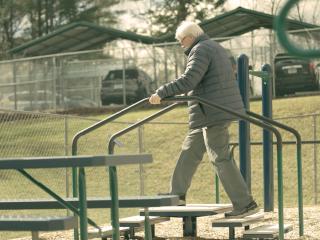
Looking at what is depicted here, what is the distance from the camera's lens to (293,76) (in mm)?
30172

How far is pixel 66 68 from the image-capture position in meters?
34.5

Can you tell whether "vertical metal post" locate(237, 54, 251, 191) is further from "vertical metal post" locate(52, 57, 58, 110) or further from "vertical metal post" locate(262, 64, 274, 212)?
"vertical metal post" locate(52, 57, 58, 110)

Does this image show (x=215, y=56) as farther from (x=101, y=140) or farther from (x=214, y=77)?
(x=101, y=140)

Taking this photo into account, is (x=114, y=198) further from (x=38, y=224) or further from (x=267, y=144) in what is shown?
(x=267, y=144)

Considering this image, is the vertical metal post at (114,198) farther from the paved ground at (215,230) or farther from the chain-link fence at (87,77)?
the chain-link fence at (87,77)

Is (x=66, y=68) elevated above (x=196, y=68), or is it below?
above

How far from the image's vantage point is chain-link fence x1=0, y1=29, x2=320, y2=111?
108 feet

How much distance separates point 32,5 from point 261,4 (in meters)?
14.9

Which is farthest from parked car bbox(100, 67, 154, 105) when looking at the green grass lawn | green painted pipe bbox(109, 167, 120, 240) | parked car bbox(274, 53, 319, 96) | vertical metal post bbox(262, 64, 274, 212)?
green painted pipe bbox(109, 167, 120, 240)

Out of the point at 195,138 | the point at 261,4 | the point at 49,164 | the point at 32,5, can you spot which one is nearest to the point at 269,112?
the point at 195,138

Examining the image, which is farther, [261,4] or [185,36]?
[261,4]

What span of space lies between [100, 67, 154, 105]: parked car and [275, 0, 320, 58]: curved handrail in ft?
93.2

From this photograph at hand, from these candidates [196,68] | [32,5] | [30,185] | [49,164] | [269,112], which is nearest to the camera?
[49,164]

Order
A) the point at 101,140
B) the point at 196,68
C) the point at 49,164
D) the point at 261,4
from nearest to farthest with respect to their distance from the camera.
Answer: the point at 49,164 < the point at 196,68 < the point at 101,140 < the point at 261,4
